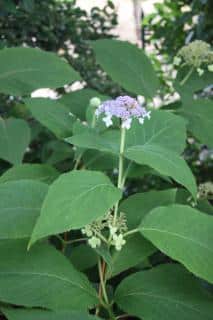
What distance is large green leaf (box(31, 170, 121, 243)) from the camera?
82cm

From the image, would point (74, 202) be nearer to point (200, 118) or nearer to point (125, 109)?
point (125, 109)

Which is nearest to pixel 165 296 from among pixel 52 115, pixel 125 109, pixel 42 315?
pixel 42 315

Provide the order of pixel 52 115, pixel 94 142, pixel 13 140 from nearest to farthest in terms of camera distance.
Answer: pixel 94 142 → pixel 52 115 → pixel 13 140

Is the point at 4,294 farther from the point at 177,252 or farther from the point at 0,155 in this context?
the point at 0,155

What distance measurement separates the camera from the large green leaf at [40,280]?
0.91 m

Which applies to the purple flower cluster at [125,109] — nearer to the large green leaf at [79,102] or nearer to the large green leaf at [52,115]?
the large green leaf at [52,115]

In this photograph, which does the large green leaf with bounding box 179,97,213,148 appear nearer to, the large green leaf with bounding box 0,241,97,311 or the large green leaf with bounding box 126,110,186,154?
the large green leaf with bounding box 126,110,186,154

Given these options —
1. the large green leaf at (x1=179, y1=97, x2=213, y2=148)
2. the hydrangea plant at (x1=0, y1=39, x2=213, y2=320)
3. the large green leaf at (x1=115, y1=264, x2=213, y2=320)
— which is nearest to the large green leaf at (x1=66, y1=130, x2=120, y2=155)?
the hydrangea plant at (x1=0, y1=39, x2=213, y2=320)

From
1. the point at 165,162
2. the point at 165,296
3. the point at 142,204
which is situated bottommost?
the point at 165,296

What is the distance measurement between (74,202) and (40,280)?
0.56 ft

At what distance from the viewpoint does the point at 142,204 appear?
105 centimetres

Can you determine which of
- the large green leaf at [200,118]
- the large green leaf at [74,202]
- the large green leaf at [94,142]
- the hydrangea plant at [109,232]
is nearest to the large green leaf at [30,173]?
the hydrangea plant at [109,232]

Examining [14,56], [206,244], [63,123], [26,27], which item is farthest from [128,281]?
[26,27]

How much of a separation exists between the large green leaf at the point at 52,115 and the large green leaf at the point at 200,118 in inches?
12.5
